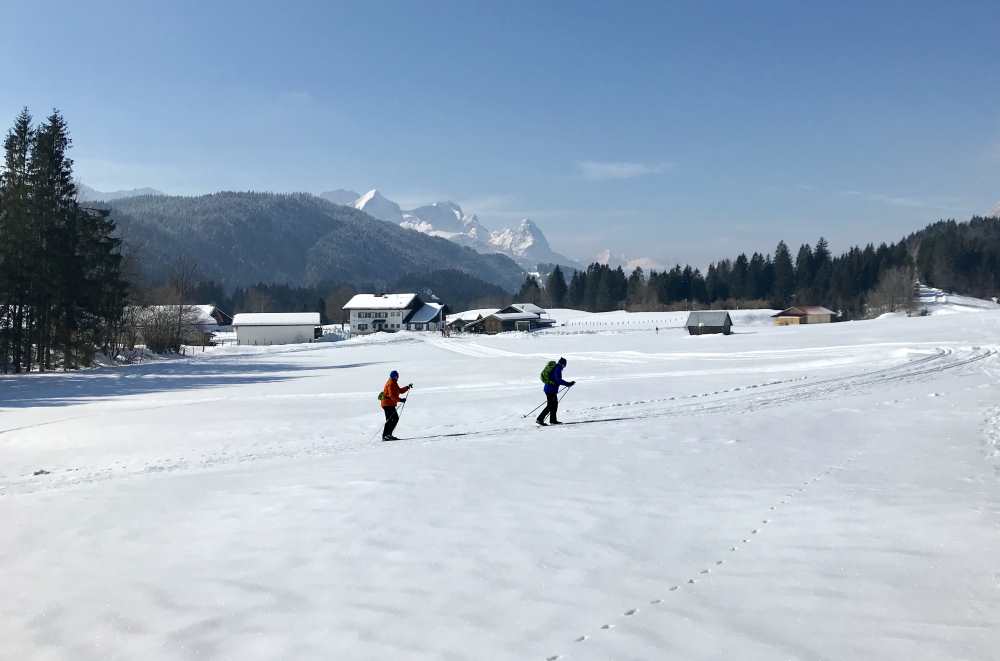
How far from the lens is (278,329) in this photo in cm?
10088

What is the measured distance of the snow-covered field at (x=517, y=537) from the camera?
5254 mm

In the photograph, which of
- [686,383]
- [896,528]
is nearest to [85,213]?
[686,383]

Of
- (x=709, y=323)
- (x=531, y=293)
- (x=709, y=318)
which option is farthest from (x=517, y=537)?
(x=531, y=293)

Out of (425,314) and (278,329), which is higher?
(425,314)

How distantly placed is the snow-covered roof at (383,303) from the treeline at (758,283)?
4788cm

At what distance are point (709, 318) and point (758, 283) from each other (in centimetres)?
6801

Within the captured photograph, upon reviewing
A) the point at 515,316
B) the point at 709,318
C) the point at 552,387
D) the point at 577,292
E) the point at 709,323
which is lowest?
the point at 552,387

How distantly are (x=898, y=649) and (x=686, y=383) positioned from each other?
21.5 metres

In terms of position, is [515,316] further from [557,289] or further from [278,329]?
[557,289]

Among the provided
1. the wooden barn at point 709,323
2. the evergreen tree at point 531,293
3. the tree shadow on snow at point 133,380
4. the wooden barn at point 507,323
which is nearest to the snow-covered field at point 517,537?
the tree shadow on snow at point 133,380

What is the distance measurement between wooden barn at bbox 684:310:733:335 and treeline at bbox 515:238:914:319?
5211 centimetres

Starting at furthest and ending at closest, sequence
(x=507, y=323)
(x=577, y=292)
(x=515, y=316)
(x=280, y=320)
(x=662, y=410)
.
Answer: (x=577, y=292), (x=515, y=316), (x=507, y=323), (x=280, y=320), (x=662, y=410)

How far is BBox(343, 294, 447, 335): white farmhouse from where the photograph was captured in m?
126

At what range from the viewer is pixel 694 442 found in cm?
1379
